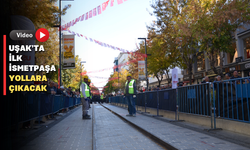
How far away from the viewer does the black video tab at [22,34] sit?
5930 mm

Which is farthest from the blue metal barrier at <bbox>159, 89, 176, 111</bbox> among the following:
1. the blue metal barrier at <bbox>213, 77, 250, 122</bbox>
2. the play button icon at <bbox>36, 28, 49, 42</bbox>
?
the play button icon at <bbox>36, 28, 49, 42</bbox>

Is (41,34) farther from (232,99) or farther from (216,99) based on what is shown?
(232,99)

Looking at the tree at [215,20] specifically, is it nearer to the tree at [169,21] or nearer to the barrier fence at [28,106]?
the tree at [169,21]

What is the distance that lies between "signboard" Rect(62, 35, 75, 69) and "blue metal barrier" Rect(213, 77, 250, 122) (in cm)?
1417

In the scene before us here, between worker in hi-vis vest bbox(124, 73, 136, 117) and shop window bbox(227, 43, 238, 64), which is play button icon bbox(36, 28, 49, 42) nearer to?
worker in hi-vis vest bbox(124, 73, 136, 117)

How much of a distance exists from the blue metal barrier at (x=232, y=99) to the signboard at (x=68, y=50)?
14.2 meters

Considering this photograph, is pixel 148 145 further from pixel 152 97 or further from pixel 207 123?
pixel 152 97

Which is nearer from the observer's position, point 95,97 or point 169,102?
point 169,102

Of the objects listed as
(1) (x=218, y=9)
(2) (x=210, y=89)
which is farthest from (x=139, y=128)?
(1) (x=218, y=9)

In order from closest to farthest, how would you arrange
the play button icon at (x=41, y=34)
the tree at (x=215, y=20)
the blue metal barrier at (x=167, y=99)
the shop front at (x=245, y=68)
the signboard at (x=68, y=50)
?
the play button icon at (x=41, y=34)
the blue metal barrier at (x=167, y=99)
the tree at (x=215, y=20)
the signboard at (x=68, y=50)
the shop front at (x=245, y=68)

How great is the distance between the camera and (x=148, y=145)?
19.0ft

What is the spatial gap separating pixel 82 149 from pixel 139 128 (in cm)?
308

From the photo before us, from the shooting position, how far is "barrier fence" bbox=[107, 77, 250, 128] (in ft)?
20.1

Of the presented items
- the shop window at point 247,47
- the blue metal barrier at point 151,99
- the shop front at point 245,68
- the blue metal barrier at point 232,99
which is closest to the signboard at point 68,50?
the blue metal barrier at point 151,99
